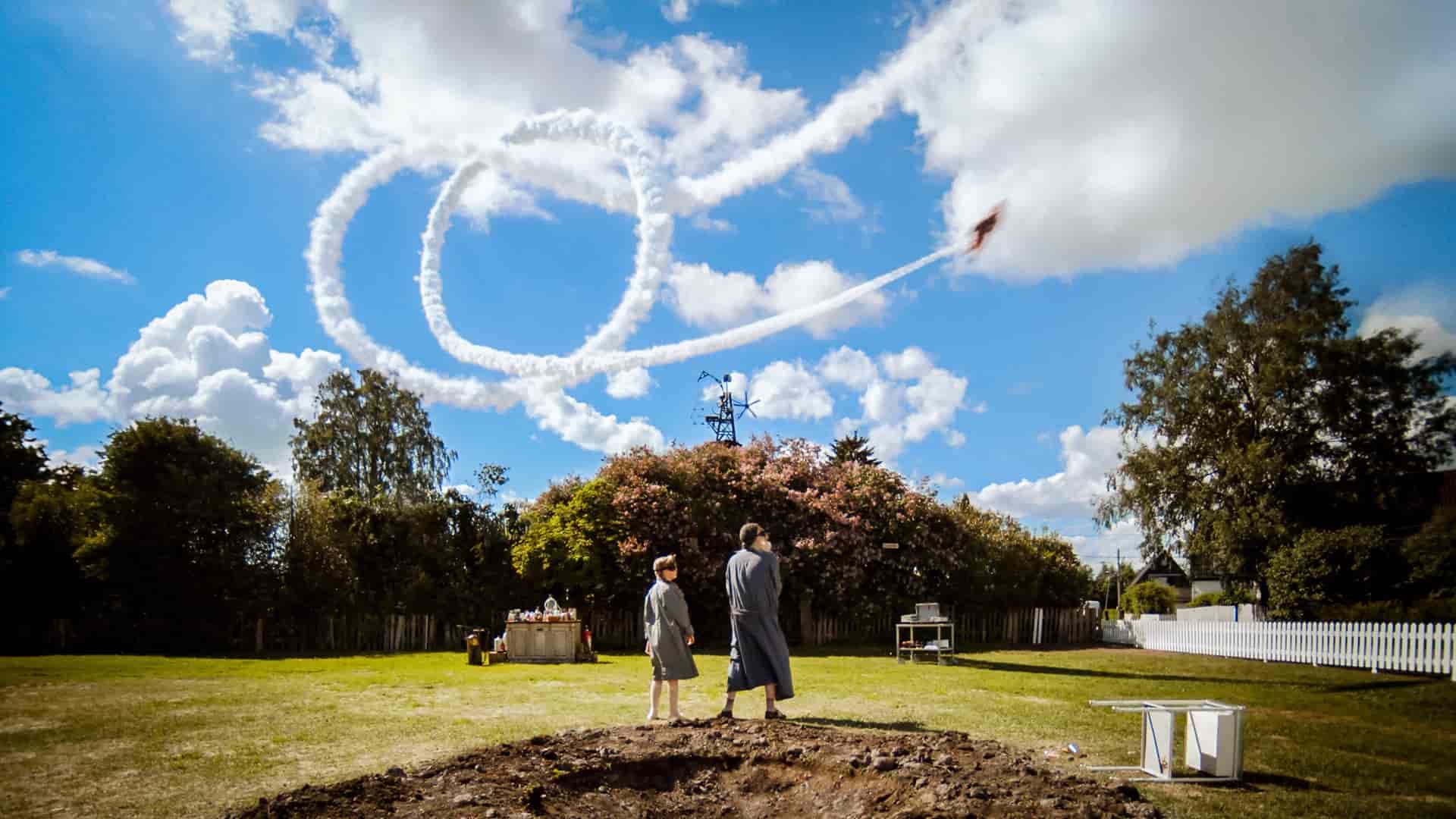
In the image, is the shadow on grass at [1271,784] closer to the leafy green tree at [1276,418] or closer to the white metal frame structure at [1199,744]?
the white metal frame structure at [1199,744]

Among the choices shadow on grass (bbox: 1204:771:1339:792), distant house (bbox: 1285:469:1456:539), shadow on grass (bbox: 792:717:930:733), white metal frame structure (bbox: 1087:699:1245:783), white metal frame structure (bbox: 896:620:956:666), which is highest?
distant house (bbox: 1285:469:1456:539)

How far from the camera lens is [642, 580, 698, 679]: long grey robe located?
30.4 ft

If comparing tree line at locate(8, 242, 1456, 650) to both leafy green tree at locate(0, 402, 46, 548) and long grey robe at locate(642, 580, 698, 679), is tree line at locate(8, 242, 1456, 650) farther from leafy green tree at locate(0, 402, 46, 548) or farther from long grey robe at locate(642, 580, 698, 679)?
long grey robe at locate(642, 580, 698, 679)

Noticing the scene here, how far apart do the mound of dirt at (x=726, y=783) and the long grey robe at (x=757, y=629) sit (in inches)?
58.4

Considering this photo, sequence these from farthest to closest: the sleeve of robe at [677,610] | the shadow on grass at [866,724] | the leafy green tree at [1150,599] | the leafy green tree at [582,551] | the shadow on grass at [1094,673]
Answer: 1. the leafy green tree at [1150,599]
2. the leafy green tree at [582,551]
3. the shadow on grass at [1094,673]
4. the sleeve of robe at [677,610]
5. the shadow on grass at [866,724]

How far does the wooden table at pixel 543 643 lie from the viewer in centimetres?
1831

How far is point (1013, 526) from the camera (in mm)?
29547

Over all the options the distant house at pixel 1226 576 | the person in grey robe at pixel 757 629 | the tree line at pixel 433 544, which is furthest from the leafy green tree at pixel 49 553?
the distant house at pixel 1226 576

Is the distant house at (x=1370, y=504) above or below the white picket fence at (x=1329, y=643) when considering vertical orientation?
above

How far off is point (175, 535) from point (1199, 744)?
2399 centimetres

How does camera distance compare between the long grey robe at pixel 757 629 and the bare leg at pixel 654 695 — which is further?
the bare leg at pixel 654 695

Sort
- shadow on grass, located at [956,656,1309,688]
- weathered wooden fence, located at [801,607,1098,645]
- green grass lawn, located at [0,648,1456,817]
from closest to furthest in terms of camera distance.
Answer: green grass lawn, located at [0,648,1456,817] → shadow on grass, located at [956,656,1309,688] → weathered wooden fence, located at [801,607,1098,645]

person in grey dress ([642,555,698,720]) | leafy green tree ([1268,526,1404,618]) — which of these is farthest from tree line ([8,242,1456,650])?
person in grey dress ([642,555,698,720])

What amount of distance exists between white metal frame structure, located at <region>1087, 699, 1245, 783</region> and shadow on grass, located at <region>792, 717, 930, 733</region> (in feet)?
7.47
